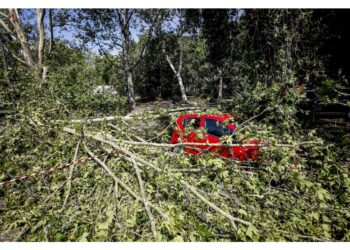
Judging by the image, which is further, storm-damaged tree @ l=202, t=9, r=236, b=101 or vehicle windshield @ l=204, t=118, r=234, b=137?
storm-damaged tree @ l=202, t=9, r=236, b=101

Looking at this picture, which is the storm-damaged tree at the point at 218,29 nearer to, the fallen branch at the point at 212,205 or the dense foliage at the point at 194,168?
the dense foliage at the point at 194,168

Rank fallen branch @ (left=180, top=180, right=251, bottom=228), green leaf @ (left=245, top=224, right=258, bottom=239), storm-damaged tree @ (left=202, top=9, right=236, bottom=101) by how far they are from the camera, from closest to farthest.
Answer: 1. green leaf @ (left=245, top=224, right=258, bottom=239)
2. fallen branch @ (left=180, top=180, right=251, bottom=228)
3. storm-damaged tree @ (left=202, top=9, right=236, bottom=101)

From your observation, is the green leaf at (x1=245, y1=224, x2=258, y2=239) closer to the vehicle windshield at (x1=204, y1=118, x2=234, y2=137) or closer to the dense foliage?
the dense foliage

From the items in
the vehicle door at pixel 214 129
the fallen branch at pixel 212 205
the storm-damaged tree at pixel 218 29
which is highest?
the storm-damaged tree at pixel 218 29

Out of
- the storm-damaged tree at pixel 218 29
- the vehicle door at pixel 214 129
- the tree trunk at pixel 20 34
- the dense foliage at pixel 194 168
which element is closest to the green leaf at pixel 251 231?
the dense foliage at pixel 194 168

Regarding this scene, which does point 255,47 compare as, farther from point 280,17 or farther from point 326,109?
point 326,109

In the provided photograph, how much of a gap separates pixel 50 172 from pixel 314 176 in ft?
15.9

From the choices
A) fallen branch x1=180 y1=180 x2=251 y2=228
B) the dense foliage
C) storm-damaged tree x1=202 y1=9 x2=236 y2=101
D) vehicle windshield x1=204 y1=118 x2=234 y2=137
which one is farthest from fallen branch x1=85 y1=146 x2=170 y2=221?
storm-damaged tree x1=202 y1=9 x2=236 y2=101

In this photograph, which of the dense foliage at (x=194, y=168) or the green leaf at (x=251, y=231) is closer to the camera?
the green leaf at (x=251, y=231)

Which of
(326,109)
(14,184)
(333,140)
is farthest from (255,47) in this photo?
(326,109)

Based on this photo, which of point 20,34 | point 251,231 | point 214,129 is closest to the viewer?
point 251,231

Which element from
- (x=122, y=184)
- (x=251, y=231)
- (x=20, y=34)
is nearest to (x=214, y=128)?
(x=122, y=184)

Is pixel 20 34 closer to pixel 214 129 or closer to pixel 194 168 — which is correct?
pixel 214 129

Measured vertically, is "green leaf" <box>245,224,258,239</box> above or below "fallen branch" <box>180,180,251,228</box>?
below
